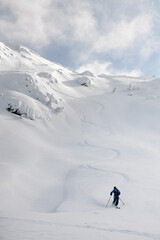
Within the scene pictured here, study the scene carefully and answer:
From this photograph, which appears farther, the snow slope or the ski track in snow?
the snow slope

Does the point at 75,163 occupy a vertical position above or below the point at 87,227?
above

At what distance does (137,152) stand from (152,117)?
9215 millimetres

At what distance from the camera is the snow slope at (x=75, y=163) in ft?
17.6

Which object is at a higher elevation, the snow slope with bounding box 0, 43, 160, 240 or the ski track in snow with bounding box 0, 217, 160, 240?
the snow slope with bounding box 0, 43, 160, 240

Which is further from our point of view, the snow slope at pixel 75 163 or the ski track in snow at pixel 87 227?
the snow slope at pixel 75 163

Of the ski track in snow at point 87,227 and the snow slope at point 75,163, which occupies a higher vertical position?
the snow slope at point 75,163

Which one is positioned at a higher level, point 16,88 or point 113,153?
point 16,88

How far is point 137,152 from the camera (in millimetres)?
14336

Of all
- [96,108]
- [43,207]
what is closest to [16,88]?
[96,108]

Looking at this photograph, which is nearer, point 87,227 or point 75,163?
point 87,227

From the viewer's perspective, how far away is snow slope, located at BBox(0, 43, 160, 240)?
211 inches

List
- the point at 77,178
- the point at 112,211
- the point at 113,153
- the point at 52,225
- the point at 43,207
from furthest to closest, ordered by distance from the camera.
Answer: the point at 113,153, the point at 77,178, the point at 43,207, the point at 112,211, the point at 52,225

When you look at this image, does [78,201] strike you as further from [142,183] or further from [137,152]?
[137,152]

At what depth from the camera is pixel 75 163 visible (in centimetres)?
1240
